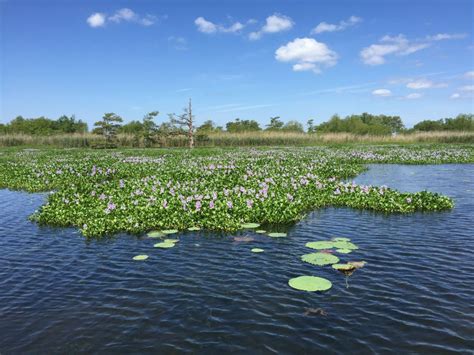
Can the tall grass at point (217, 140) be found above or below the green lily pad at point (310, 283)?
above

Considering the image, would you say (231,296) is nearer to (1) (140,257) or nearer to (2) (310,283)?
(2) (310,283)

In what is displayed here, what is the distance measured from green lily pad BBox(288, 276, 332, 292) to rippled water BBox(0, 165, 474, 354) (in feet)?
0.38

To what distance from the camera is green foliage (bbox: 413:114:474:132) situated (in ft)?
298

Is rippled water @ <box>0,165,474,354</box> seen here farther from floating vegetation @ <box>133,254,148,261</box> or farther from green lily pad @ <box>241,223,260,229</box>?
green lily pad @ <box>241,223,260,229</box>

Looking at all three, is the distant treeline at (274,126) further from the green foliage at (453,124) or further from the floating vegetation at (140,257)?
the floating vegetation at (140,257)

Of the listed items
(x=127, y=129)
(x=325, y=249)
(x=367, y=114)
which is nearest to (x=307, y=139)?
(x=127, y=129)

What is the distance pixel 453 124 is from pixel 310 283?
10427cm

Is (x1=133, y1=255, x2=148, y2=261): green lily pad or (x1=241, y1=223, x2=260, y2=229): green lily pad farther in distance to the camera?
(x1=241, y1=223, x2=260, y2=229): green lily pad

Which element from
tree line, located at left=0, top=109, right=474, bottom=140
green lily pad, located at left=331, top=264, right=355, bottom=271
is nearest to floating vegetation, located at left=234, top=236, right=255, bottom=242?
green lily pad, located at left=331, top=264, right=355, bottom=271

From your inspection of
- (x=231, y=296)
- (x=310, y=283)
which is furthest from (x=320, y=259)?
(x=231, y=296)

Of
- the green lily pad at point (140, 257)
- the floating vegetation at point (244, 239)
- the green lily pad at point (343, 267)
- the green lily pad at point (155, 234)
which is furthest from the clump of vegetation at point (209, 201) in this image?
the green lily pad at point (140, 257)

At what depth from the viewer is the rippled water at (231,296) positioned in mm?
4785

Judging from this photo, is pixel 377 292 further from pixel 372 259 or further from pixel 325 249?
pixel 325 249

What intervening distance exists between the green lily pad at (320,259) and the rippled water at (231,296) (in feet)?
0.67
